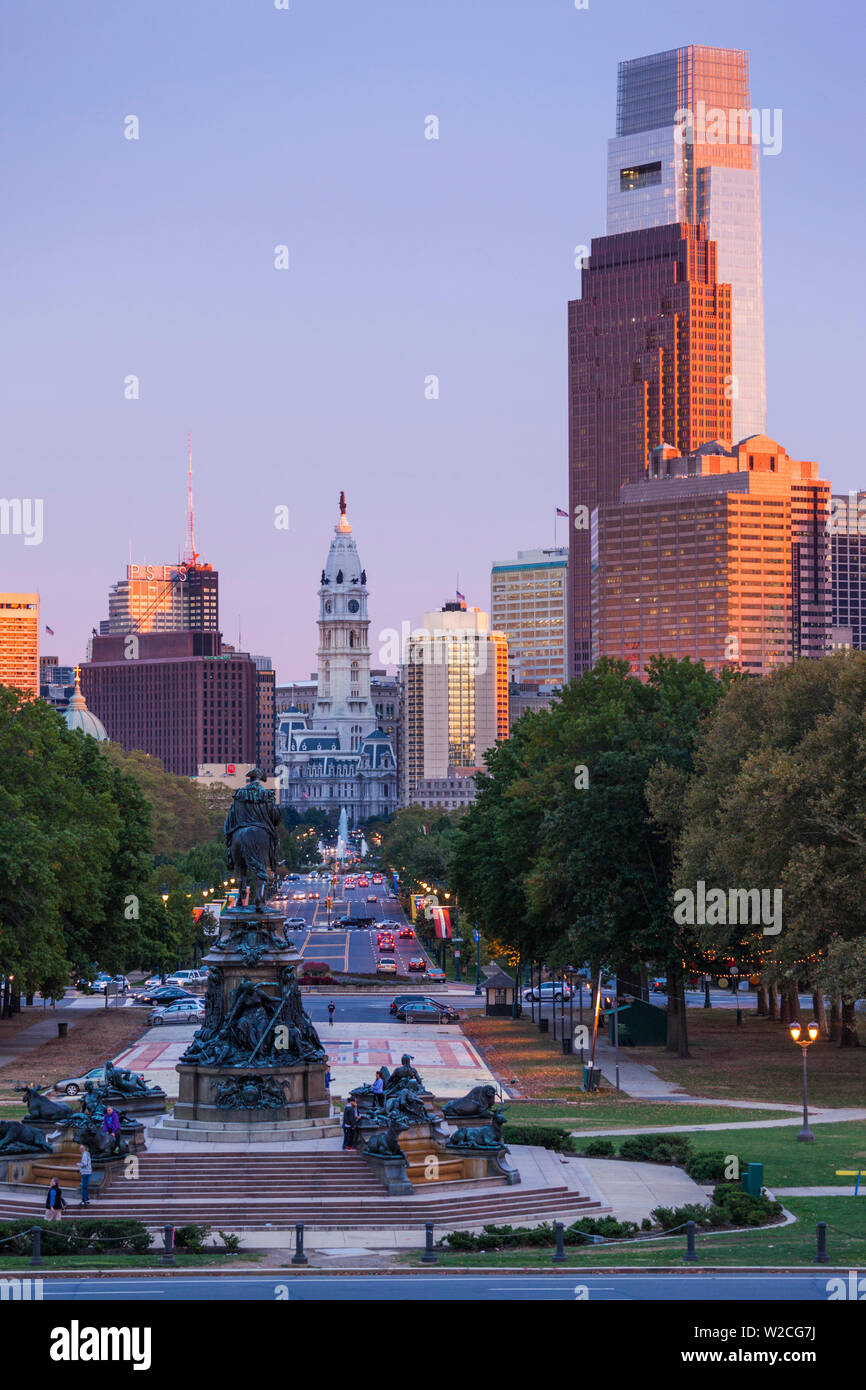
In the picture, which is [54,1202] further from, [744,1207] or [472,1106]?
[744,1207]

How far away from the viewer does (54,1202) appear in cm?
3170

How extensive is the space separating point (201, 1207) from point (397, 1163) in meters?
3.62

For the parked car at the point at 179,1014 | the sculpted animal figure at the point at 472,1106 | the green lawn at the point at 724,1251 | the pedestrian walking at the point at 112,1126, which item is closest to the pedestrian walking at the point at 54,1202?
the pedestrian walking at the point at 112,1126

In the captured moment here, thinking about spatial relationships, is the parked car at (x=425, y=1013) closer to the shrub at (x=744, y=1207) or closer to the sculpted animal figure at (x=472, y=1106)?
the sculpted animal figure at (x=472, y=1106)

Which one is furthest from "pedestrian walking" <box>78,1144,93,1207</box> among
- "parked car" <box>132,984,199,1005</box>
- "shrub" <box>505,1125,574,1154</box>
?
"parked car" <box>132,984,199,1005</box>

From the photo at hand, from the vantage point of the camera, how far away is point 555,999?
3548 inches

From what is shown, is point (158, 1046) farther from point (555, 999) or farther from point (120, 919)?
point (555, 999)

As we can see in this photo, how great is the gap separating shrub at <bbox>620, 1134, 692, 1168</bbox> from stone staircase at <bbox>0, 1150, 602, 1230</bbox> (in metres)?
4.28

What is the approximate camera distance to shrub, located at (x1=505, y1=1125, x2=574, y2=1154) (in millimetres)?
39969

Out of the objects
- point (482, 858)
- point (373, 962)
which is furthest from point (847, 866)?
point (373, 962)

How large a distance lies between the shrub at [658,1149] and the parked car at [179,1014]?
1513 inches

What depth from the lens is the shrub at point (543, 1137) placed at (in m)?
40.0

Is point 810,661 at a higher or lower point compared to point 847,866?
higher

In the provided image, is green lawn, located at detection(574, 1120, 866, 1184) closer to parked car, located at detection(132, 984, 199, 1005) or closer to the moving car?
the moving car
